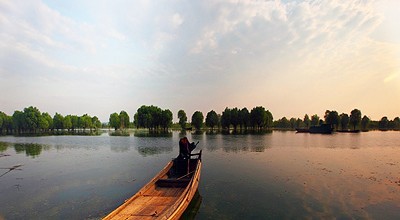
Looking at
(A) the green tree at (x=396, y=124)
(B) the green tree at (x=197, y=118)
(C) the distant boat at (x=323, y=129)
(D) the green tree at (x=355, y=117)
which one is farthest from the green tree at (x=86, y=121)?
(A) the green tree at (x=396, y=124)

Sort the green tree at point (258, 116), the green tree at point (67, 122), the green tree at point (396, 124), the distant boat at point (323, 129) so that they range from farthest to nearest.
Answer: the green tree at point (396, 124)
the green tree at point (67, 122)
the green tree at point (258, 116)
the distant boat at point (323, 129)

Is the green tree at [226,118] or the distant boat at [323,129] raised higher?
the green tree at [226,118]

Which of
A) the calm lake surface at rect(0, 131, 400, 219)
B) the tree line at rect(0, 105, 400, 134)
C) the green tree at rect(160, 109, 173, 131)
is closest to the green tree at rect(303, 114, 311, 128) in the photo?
the tree line at rect(0, 105, 400, 134)

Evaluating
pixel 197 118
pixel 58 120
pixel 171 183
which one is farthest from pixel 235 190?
pixel 58 120

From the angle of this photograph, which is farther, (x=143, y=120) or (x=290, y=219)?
(x=143, y=120)

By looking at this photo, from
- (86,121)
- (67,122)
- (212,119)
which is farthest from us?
(86,121)

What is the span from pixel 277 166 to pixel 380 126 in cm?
21742

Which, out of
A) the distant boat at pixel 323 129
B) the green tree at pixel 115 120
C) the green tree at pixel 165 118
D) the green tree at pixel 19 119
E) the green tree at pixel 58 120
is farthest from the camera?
the green tree at pixel 115 120

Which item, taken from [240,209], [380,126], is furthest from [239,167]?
[380,126]

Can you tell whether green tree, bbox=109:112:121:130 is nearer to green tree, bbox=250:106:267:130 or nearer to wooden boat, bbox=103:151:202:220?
green tree, bbox=250:106:267:130

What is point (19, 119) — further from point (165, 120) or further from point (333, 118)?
point (333, 118)

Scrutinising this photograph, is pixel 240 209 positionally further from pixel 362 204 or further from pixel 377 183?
pixel 377 183

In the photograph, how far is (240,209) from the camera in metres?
12.6

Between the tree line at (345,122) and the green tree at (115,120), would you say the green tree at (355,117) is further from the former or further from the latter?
the green tree at (115,120)
